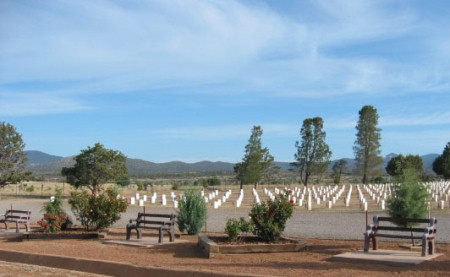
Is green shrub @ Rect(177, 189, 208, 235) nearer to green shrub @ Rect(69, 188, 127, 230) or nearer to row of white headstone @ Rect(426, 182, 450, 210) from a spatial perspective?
green shrub @ Rect(69, 188, 127, 230)

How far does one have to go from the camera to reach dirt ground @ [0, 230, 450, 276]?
9.77 m

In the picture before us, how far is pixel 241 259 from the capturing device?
11375mm

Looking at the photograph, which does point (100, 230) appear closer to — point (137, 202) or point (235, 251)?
point (235, 251)

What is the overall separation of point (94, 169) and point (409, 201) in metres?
32.8

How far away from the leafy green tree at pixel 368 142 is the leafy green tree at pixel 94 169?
1578 inches

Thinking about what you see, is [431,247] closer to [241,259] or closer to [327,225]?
[241,259]

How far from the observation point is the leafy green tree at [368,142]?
244ft

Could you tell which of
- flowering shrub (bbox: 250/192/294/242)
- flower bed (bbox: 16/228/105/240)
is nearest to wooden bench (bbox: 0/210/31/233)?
flower bed (bbox: 16/228/105/240)

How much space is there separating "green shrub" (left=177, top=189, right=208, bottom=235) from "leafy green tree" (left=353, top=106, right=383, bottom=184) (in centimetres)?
6073

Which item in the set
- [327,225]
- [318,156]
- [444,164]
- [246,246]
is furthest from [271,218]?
[444,164]

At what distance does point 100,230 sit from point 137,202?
2078 centimetres

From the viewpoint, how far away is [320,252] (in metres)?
12.4

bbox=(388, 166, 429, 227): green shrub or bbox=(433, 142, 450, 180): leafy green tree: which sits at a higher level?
bbox=(433, 142, 450, 180): leafy green tree

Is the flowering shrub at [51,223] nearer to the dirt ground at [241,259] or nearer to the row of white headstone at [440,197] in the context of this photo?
the dirt ground at [241,259]
